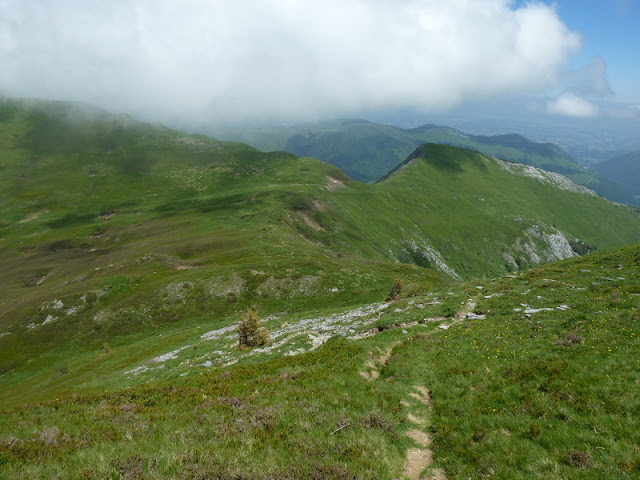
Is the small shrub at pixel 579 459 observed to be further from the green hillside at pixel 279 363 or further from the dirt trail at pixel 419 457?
the dirt trail at pixel 419 457

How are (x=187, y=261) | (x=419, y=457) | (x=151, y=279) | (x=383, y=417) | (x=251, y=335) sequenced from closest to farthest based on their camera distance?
(x=419, y=457) → (x=383, y=417) → (x=251, y=335) → (x=151, y=279) → (x=187, y=261)

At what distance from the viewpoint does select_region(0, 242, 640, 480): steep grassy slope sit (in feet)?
28.4

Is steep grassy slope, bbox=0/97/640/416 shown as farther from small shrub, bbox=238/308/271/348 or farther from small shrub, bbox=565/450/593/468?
small shrub, bbox=565/450/593/468

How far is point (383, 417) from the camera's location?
39.2 ft

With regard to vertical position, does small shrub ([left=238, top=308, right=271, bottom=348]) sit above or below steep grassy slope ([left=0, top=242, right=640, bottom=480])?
below

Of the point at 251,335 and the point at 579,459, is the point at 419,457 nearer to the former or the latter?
the point at 579,459

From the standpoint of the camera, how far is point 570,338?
17.6 meters

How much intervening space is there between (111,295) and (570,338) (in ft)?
241

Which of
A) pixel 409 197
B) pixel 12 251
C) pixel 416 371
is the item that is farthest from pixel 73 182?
pixel 416 371

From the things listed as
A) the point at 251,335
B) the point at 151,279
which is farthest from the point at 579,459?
the point at 151,279

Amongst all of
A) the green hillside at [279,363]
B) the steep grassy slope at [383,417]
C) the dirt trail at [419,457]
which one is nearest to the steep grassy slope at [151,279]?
the green hillside at [279,363]

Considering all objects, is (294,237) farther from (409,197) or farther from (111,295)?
(409,197)

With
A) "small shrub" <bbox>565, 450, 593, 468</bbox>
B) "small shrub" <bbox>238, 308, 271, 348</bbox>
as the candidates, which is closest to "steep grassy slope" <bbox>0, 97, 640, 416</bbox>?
"small shrub" <bbox>238, 308, 271, 348</bbox>

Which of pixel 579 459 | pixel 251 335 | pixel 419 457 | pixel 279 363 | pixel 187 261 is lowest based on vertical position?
pixel 187 261
